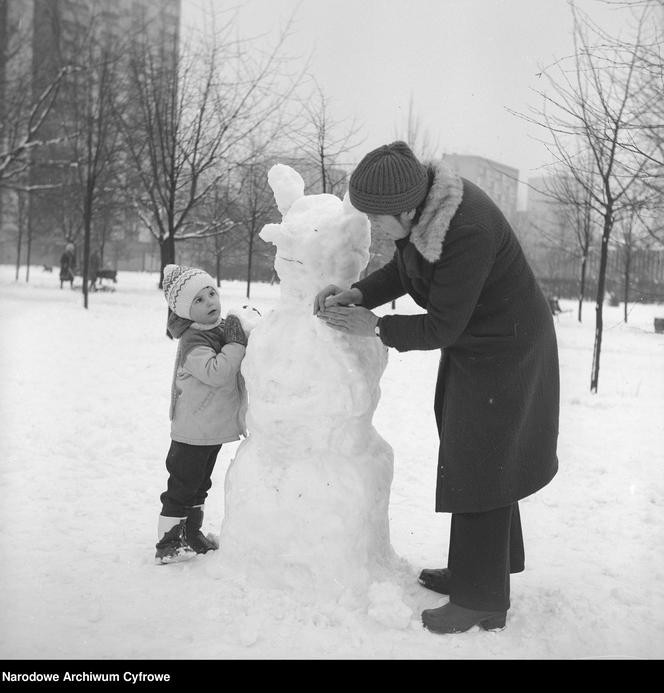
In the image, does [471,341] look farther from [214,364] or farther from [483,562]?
[214,364]

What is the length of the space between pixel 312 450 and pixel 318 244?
85cm

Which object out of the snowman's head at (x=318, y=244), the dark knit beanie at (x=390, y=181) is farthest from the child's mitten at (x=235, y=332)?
the dark knit beanie at (x=390, y=181)

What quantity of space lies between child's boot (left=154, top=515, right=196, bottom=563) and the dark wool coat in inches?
49.7

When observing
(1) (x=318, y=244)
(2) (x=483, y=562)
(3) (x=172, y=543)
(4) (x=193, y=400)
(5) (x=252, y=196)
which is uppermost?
(5) (x=252, y=196)

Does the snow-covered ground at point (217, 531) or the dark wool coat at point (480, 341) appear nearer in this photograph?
the dark wool coat at point (480, 341)

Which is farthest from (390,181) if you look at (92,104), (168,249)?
(92,104)

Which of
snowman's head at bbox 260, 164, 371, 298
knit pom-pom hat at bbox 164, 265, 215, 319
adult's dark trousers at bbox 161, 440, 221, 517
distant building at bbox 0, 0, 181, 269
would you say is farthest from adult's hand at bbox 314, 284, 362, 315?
distant building at bbox 0, 0, 181, 269

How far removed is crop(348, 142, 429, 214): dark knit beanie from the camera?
242cm

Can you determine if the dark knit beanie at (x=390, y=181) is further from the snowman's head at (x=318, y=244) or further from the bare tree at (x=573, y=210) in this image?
the bare tree at (x=573, y=210)

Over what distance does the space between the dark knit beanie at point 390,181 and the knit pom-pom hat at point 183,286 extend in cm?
101

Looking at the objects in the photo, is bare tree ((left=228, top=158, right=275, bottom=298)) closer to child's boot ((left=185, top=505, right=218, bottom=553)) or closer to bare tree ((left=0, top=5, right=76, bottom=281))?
bare tree ((left=0, top=5, right=76, bottom=281))

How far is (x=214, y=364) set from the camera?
3.07 meters

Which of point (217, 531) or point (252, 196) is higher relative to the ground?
point (252, 196)

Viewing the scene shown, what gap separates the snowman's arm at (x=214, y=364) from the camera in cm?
307
